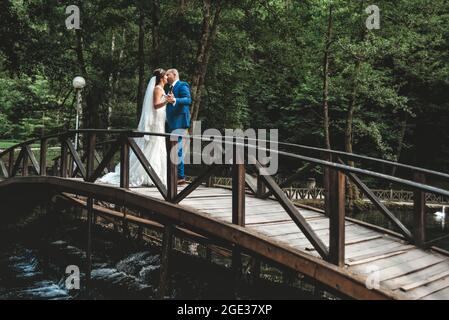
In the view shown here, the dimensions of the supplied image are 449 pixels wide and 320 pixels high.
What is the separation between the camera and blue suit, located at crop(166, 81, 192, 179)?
743cm

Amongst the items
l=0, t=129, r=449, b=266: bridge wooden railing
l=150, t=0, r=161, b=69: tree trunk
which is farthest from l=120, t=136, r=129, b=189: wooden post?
l=150, t=0, r=161, b=69: tree trunk

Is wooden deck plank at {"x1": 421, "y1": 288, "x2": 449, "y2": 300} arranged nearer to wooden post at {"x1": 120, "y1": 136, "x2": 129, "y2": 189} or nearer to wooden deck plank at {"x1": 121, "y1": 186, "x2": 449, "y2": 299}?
wooden deck plank at {"x1": 121, "y1": 186, "x2": 449, "y2": 299}

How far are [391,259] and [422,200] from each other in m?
1.06

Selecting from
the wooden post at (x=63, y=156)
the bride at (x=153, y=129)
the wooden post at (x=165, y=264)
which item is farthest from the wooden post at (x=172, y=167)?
the wooden post at (x=63, y=156)

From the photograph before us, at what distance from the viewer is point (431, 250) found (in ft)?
18.6

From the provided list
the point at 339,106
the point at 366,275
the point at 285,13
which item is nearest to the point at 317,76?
the point at 339,106

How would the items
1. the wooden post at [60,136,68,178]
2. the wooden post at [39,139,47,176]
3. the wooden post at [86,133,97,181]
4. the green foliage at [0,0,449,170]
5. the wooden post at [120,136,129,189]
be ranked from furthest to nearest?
the green foliage at [0,0,449,170], the wooden post at [39,139,47,176], the wooden post at [60,136,68,178], the wooden post at [86,133,97,181], the wooden post at [120,136,129,189]

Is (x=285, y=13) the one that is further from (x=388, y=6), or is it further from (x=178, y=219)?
(x=178, y=219)

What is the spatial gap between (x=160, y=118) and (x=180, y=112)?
0.57m

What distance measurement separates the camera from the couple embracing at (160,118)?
295 inches

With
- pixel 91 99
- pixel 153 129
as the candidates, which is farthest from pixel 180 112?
pixel 91 99

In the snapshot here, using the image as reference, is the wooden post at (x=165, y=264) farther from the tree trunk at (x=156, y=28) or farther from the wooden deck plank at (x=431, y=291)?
the tree trunk at (x=156, y=28)

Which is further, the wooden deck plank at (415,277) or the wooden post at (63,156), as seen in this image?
the wooden post at (63,156)

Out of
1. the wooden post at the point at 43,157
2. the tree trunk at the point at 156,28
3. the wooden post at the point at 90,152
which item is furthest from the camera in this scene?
the tree trunk at the point at 156,28
